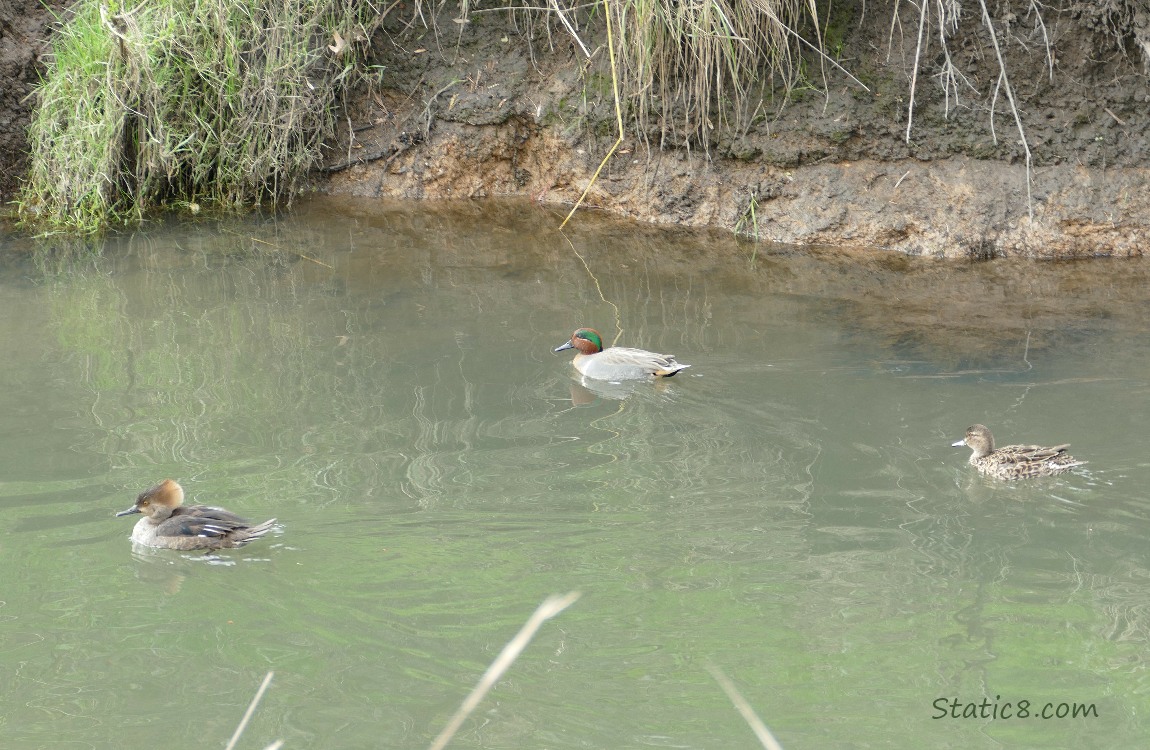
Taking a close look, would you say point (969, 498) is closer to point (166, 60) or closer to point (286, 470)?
point (286, 470)

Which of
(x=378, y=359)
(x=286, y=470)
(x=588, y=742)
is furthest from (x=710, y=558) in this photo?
(x=378, y=359)

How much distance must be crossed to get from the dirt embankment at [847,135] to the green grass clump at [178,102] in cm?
62

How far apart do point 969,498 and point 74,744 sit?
4.04 m

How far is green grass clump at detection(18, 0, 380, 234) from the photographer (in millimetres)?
10898

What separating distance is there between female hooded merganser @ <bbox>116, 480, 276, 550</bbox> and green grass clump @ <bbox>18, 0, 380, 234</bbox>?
5.88 metres

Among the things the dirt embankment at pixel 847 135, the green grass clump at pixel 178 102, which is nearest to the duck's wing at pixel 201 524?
the green grass clump at pixel 178 102

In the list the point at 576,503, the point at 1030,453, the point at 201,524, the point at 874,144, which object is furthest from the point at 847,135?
the point at 201,524

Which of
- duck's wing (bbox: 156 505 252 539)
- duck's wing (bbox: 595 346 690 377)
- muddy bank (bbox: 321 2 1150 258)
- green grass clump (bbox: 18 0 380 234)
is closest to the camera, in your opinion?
duck's wing (bbox: 156 505 252 539)

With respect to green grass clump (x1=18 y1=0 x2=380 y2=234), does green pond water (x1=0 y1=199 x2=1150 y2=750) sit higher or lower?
lower

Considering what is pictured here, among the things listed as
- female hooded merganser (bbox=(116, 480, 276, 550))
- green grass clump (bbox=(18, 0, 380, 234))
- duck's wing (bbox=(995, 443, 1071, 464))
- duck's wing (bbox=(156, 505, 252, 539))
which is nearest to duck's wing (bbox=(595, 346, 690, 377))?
duck's wing (bbox=(995, 443, 1071, 464))

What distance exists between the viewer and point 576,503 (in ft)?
19.8

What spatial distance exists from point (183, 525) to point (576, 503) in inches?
70.6

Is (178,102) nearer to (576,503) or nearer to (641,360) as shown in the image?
(641,360)

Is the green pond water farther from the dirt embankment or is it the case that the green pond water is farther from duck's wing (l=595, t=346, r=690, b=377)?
the dirt embankment
